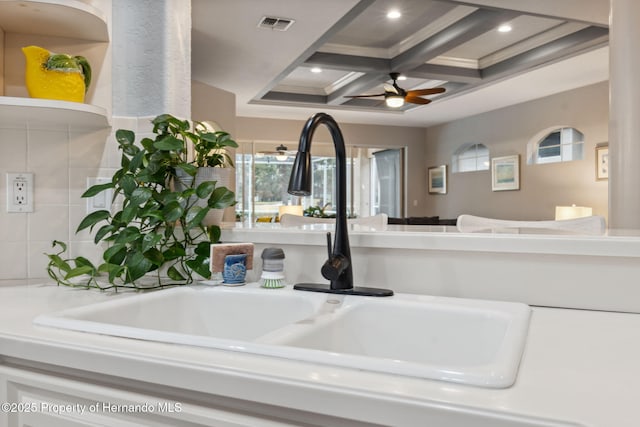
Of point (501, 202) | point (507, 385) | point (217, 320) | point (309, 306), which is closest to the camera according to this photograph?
point (507, 385)

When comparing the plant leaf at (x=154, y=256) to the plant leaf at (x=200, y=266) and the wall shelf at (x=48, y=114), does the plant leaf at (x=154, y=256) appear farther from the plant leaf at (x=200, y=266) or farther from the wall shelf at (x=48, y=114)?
the wall shelf at (x=48, y=114)

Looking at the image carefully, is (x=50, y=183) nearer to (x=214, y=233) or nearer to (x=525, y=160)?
(x=214, y=233)

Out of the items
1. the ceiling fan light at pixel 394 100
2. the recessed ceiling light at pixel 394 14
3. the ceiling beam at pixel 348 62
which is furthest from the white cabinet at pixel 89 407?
the ceiling fan light at pixel 394 100

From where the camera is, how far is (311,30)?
3867mm

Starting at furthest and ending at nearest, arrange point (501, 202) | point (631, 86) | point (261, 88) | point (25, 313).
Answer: point (501, 202) → point (261, 88) → point (631, 86) → point (25, 313)

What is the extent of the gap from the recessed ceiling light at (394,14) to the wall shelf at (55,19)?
3274mm

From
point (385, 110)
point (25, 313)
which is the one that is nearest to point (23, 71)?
point (25, 313)

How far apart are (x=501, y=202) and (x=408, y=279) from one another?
6.67m

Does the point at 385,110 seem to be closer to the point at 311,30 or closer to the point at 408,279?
the point at 311,30

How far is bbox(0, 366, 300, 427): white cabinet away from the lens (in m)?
0.67

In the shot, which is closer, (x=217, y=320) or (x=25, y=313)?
(x=25, y=313)

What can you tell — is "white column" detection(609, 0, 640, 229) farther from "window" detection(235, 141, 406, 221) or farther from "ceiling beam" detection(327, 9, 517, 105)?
"window" detection(235, 141, 406, 221)

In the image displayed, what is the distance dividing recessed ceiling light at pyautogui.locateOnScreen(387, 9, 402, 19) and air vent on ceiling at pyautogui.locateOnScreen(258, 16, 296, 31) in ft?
3.40

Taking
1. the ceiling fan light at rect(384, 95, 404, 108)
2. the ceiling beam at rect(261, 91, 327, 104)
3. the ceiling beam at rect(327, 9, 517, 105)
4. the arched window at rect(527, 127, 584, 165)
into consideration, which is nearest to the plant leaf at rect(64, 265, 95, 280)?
the ceiling beam at rect(327, 9, 517, 105)
